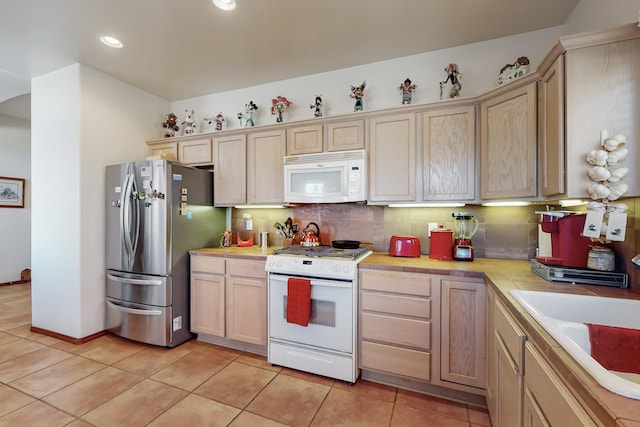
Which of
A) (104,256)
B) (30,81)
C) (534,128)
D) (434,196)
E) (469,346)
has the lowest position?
(469,346)

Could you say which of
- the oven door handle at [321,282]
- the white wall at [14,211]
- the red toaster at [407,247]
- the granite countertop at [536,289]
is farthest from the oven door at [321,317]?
the white wall at [14,211]

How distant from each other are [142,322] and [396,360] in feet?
7.76

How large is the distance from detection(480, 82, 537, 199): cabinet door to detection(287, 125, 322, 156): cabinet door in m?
1.35

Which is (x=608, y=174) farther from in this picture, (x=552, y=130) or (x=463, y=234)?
(x=463, y=234)

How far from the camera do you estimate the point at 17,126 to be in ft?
15.9

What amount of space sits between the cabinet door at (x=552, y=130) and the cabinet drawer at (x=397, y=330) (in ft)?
3.80

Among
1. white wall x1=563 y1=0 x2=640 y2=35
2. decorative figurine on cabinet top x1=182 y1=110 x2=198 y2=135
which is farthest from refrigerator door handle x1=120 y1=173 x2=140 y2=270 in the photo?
white wall x1=563 y1=0 x2=640 y2=35

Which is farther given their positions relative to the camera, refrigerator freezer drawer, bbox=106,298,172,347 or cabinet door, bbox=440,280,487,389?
refrigerator freezer drawer, bbox=106,298,172,347

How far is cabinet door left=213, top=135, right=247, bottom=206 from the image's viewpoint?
2943mm

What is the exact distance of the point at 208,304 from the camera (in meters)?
2.71

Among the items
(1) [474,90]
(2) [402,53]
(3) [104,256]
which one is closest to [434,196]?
(1) [474,90]

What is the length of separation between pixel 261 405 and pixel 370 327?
0.91 meters

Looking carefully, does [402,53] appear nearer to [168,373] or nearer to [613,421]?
[613,421]

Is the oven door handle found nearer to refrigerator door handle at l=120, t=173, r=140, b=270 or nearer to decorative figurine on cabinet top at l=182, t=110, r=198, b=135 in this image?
refrigerator door handle at l=120, t=173, r=140, b=270
